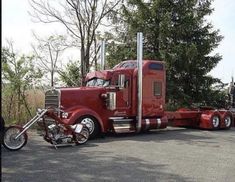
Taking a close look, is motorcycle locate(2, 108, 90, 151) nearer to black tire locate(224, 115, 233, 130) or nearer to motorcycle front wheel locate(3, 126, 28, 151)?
motorcycle front wheel locate(3, 126, 28, 151)

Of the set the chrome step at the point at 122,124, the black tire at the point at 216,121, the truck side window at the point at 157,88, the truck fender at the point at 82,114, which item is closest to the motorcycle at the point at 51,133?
the truck fender at the point at 82,114

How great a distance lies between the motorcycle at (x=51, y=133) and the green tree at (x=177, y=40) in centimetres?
1170

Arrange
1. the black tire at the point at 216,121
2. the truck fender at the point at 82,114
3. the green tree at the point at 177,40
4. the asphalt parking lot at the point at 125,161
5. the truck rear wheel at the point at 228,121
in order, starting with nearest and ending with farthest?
the asphalt parking lot at the point at 125,161
the truck fender at the point at 82,114
the black tire at the point at 216,121
the truck rear wheel at the point at 228,121
the green tree at the point at 177,40

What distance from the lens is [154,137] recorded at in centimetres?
1464

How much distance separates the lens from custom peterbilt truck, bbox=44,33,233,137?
45.1 ft

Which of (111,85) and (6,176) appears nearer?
(6,176)

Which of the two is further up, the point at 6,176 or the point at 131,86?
the point at 131,86

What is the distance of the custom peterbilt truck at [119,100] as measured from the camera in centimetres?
1375

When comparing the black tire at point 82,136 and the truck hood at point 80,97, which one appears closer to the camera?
the black tire at point 82,136

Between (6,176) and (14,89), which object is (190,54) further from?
(6,176)

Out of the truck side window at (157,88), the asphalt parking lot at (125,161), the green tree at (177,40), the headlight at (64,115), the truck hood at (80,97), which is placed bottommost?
the asphalt parking lot at (125,161)

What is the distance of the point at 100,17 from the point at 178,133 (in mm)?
9720

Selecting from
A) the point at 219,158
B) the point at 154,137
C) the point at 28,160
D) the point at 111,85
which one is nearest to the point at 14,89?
the point at 111,85

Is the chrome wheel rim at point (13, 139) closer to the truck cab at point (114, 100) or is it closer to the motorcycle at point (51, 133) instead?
the motorcycle at point (51, 133)
